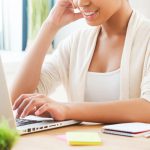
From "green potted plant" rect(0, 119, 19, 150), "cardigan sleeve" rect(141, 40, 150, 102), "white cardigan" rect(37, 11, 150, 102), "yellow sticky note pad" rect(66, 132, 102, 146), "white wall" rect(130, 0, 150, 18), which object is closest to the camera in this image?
"green potted plant" rect(0, 119, 19, 150)

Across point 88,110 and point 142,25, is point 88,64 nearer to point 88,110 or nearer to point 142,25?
point 142,25

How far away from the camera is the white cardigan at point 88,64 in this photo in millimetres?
1595

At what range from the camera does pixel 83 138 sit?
1.08 metres

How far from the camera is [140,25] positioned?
1676mm

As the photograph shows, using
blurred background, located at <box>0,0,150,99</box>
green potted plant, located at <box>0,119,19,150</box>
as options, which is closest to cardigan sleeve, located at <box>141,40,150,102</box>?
green potted plant, located at <box>0,119,19,150</box>

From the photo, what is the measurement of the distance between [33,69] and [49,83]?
0.12 metres

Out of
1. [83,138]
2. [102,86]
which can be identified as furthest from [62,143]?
[102,86]

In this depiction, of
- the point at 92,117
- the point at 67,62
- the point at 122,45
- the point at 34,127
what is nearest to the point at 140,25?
the point at 122,45

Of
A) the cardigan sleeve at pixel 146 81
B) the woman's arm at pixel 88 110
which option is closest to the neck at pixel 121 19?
the cardigan sleeve at pixel 146 81

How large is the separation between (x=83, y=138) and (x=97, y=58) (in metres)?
0.70

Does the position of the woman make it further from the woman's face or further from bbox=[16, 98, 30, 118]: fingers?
bbox=[16, 98, 30, 118]: fingers

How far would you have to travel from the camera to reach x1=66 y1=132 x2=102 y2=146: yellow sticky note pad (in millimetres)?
1051

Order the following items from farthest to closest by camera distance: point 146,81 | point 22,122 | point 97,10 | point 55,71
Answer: point 55,71
point 97,10
point 146,81
point 22,122

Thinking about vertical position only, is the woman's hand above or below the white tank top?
above
